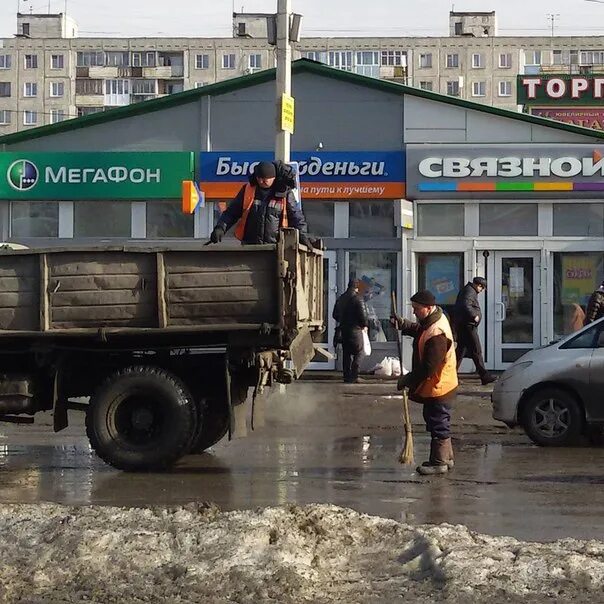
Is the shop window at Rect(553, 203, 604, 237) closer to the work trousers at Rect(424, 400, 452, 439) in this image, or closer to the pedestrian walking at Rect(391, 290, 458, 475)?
the pedestrian walking at Rect(391, 290, 458, 475)

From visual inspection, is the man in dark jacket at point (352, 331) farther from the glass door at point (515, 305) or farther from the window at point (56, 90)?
the window at point (56, 90)

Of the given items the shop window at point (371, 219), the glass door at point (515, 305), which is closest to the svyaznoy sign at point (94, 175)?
the shop window at point (371, 219)

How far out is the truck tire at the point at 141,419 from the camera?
10.8m

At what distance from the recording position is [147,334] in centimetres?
1057

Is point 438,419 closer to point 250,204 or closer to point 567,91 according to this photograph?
point 250,204

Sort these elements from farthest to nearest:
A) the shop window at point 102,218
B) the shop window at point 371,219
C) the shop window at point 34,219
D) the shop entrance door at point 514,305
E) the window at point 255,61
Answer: the window at point 255,61 → the shop window at point 34,219 → the shop window at point 102,218 → the shop window at point 371,219 → the shop entrance door at point 514,305

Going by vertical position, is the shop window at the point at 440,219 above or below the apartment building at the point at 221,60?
below

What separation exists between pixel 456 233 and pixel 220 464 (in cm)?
1144

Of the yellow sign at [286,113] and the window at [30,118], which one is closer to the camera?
the yellow sign at [286,113]

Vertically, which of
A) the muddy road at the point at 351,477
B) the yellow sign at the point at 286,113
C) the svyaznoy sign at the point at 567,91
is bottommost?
the muddy road at the point at 351,477

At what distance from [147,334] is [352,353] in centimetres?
964

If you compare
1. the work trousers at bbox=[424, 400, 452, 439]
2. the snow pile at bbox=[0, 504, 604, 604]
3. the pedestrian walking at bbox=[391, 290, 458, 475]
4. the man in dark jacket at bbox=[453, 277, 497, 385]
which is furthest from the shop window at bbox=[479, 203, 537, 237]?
the snow pile at bbox=[0, 504, 604, 604]

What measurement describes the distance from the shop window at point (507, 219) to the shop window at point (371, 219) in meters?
1.68

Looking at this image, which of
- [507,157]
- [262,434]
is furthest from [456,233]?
[262,434]
